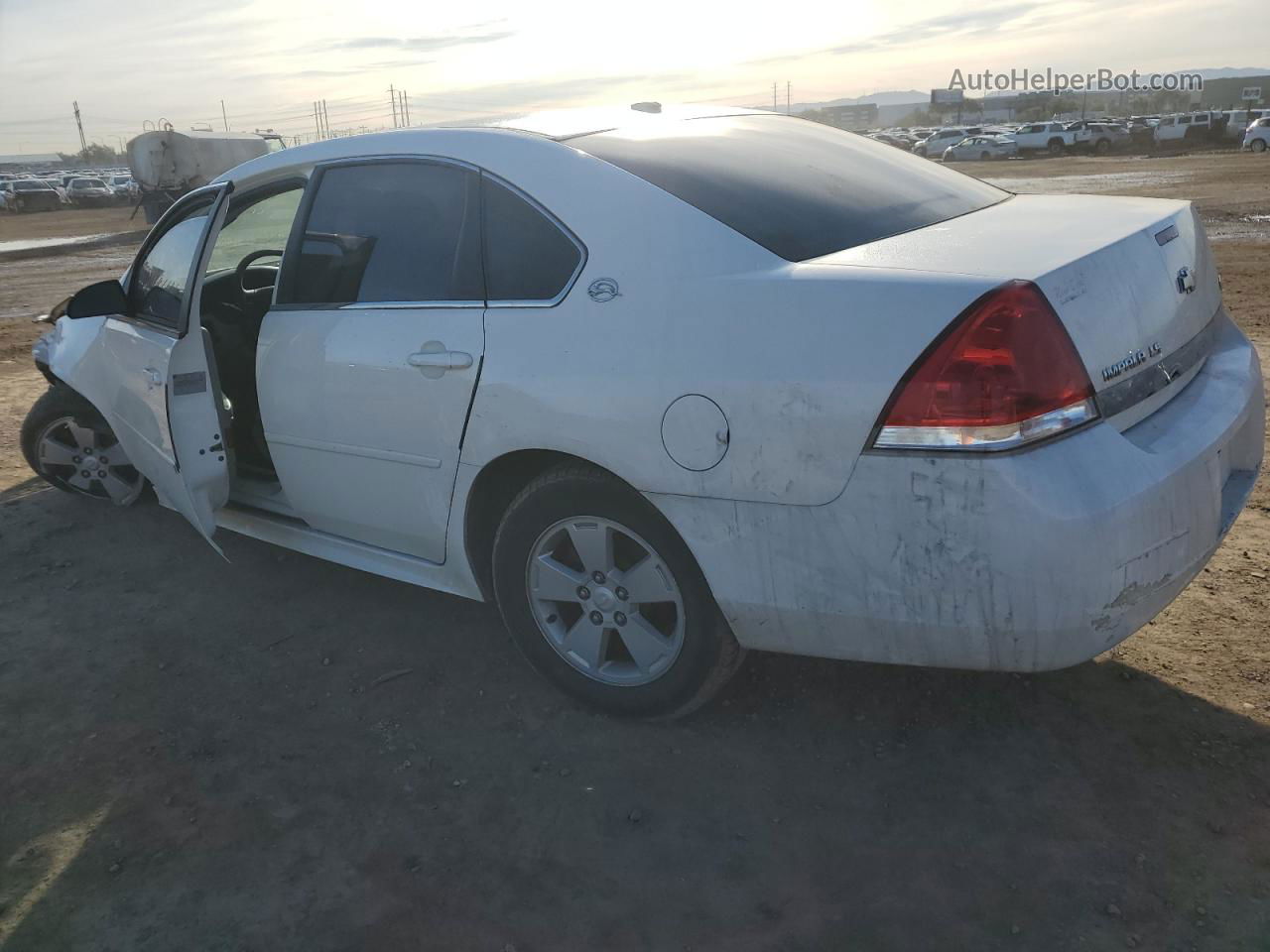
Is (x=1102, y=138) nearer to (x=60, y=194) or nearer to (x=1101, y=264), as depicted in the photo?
(x=60, y=194)

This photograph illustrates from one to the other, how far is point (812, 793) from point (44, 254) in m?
24.9

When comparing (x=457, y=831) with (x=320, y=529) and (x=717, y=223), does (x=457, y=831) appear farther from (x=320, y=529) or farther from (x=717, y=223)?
(x=717, y=223)

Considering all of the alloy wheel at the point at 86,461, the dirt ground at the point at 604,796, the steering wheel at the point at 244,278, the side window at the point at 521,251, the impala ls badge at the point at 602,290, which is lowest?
the dirt ground at the point at 604,796

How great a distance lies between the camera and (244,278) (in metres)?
4.95

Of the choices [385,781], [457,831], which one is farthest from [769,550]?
[385,781]

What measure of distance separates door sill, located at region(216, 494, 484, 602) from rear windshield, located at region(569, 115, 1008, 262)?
1.42 m

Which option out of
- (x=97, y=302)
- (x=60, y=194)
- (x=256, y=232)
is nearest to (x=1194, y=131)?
(x=60, y=194)

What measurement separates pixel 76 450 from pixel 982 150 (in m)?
50.3

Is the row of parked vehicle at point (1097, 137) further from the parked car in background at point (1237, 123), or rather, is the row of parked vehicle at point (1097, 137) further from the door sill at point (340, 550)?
the door sill at point (340, 550)

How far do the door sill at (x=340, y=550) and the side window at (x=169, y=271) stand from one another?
2.63 feet

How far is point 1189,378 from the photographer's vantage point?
2.72 metres

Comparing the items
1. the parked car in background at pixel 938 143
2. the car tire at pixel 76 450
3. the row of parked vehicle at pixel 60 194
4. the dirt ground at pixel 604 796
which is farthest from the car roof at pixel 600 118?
the parked car in background at pixel 938 143

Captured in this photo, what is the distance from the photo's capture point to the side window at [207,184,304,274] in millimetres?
4836

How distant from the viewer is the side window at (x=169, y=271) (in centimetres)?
401
